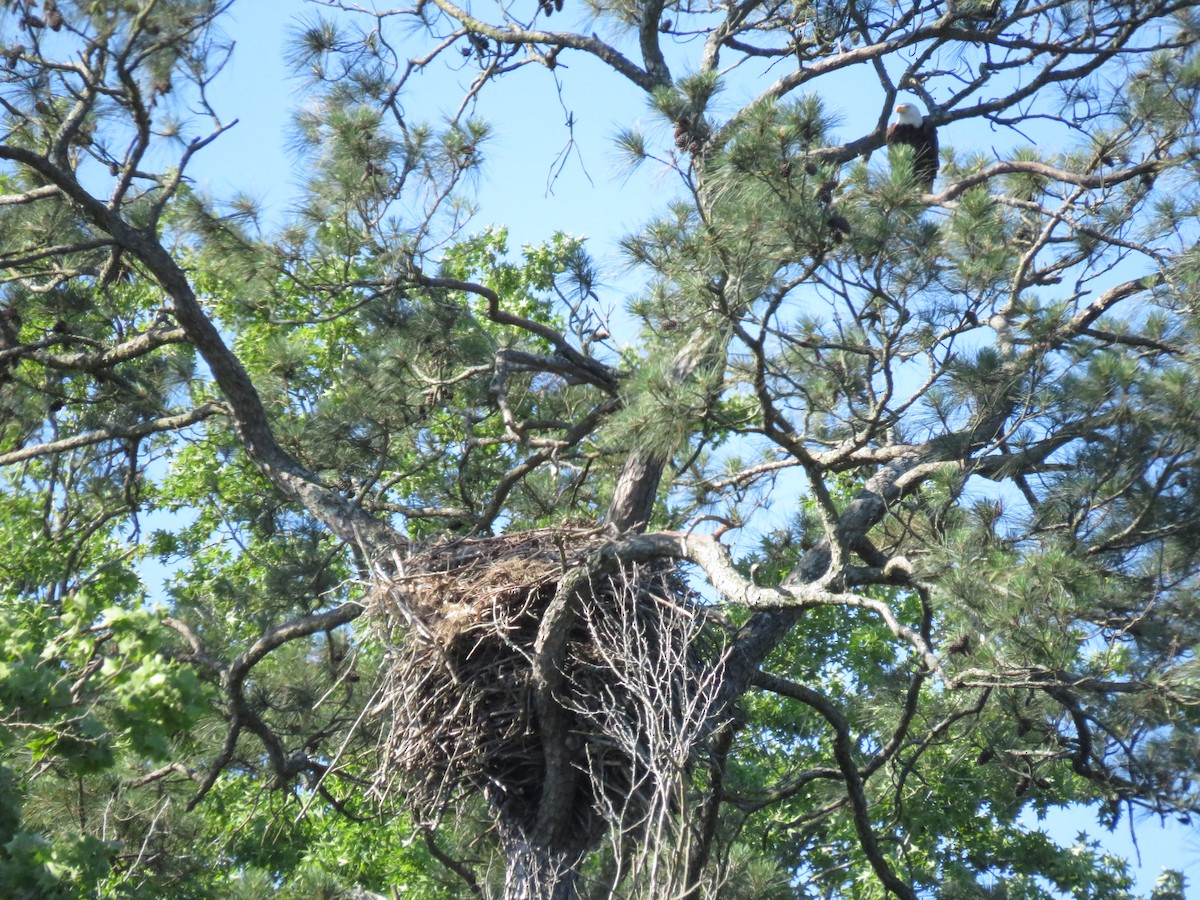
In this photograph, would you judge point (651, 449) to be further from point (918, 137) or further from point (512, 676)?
point (918, 137)

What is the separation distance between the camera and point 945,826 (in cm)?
938

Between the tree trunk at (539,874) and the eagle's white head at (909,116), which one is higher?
the eagle's white head at (909,116)

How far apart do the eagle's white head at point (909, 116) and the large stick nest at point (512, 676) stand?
8.98 ft

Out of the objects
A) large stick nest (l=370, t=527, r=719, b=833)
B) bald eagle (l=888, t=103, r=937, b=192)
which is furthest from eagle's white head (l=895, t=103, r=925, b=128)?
large stick nest (l=370, t=527, r=719, b=833)

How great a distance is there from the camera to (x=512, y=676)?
4.24 meters

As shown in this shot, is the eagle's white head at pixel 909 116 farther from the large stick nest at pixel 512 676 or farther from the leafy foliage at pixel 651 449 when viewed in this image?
the large stick nest at pixel 512 676

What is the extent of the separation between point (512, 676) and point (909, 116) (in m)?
3.49

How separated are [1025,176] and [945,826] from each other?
543 cm

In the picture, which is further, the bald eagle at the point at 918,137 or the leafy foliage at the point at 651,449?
the bald eagle at the point at 918,137

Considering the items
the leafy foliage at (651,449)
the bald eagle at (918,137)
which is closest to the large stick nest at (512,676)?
the leafy foliage at (651,449)

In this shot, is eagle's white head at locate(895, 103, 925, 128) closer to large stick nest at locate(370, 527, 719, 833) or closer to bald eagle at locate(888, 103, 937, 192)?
bald eagle at locate(888, 103, 937, 192)

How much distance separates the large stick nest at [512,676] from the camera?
162 inches

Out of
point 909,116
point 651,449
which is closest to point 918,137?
point 909,116

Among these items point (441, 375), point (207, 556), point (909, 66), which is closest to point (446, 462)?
point (441, 375)
